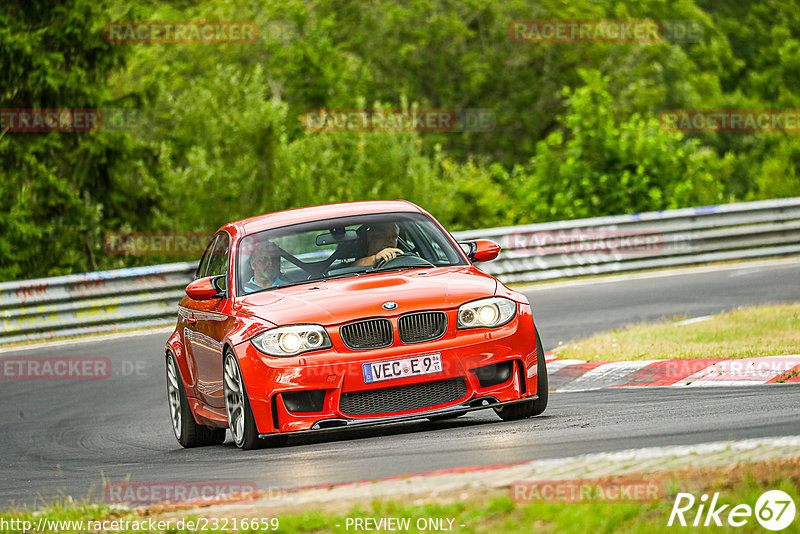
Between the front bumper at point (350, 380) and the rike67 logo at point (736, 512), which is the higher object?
the rike67 logo at point (736, 512)

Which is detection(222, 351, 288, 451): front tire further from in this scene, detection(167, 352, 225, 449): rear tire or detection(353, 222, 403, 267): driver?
detection(353, 222, 403, 267): driver

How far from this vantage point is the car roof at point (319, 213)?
9398 mm

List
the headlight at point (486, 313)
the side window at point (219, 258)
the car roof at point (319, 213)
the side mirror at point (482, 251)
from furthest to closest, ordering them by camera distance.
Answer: the side window at point (219, 258)
the car roof at point (319, 213)
the side mirror at point (482, 251)
the headlight at point (486, 313)

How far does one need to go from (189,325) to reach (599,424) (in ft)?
11.3

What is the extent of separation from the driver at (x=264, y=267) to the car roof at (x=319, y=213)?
0.25 meters

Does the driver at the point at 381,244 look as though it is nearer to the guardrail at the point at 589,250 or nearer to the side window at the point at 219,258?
the side window at the point at 219,258


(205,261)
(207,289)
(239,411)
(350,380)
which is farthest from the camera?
(205,261)

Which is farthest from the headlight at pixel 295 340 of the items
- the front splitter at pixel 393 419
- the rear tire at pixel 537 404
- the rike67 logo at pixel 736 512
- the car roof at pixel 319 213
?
the rike67 logo at pixel 736 512

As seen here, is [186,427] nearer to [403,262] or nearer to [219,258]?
[219,258]

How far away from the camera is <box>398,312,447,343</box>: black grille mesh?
7926 mm

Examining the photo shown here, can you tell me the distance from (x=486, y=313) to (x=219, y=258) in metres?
2.61

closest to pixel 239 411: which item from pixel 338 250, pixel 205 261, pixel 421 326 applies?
pixel 421 326

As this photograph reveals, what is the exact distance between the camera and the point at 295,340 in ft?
25.9

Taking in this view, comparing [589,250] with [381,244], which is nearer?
[381,244]
